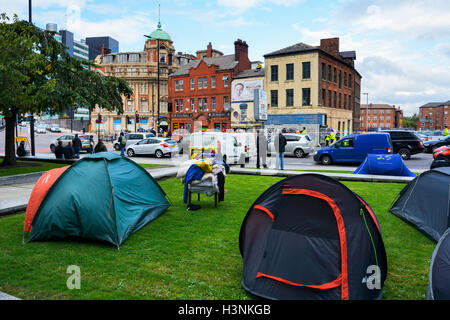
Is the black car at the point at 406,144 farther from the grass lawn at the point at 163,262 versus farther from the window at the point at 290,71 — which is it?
the window at the point at 290,71

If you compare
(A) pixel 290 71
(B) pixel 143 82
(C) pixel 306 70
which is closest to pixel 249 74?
(A) pixel 290 71

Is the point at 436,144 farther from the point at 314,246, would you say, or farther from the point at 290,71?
the point at 314,246

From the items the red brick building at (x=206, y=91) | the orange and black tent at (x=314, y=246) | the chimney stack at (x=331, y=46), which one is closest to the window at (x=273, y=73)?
the red brick building at (x=206, y=91)

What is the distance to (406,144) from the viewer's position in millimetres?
22625

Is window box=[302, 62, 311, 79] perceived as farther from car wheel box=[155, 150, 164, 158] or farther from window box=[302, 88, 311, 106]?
car wheel box=[155, 150, 164, 158]

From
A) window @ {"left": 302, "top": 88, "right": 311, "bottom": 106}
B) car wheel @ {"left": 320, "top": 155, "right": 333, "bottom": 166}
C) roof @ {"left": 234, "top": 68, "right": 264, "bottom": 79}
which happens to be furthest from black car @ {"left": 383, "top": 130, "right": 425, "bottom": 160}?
roof @ {"left": 234, "top": 68, "right": 264, "bottom": 79}

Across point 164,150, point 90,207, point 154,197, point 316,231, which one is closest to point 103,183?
point 90,207

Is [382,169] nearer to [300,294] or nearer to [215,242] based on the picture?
[215,242]

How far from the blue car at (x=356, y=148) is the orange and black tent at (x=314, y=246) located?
15799 millimetres

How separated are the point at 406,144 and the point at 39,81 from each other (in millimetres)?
20894

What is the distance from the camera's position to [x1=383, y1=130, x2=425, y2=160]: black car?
2256 centimetres

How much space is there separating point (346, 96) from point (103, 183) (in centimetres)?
4743

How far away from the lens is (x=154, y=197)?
29.2 feet

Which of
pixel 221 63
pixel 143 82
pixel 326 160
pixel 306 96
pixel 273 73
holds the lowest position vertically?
pixel 326 160
